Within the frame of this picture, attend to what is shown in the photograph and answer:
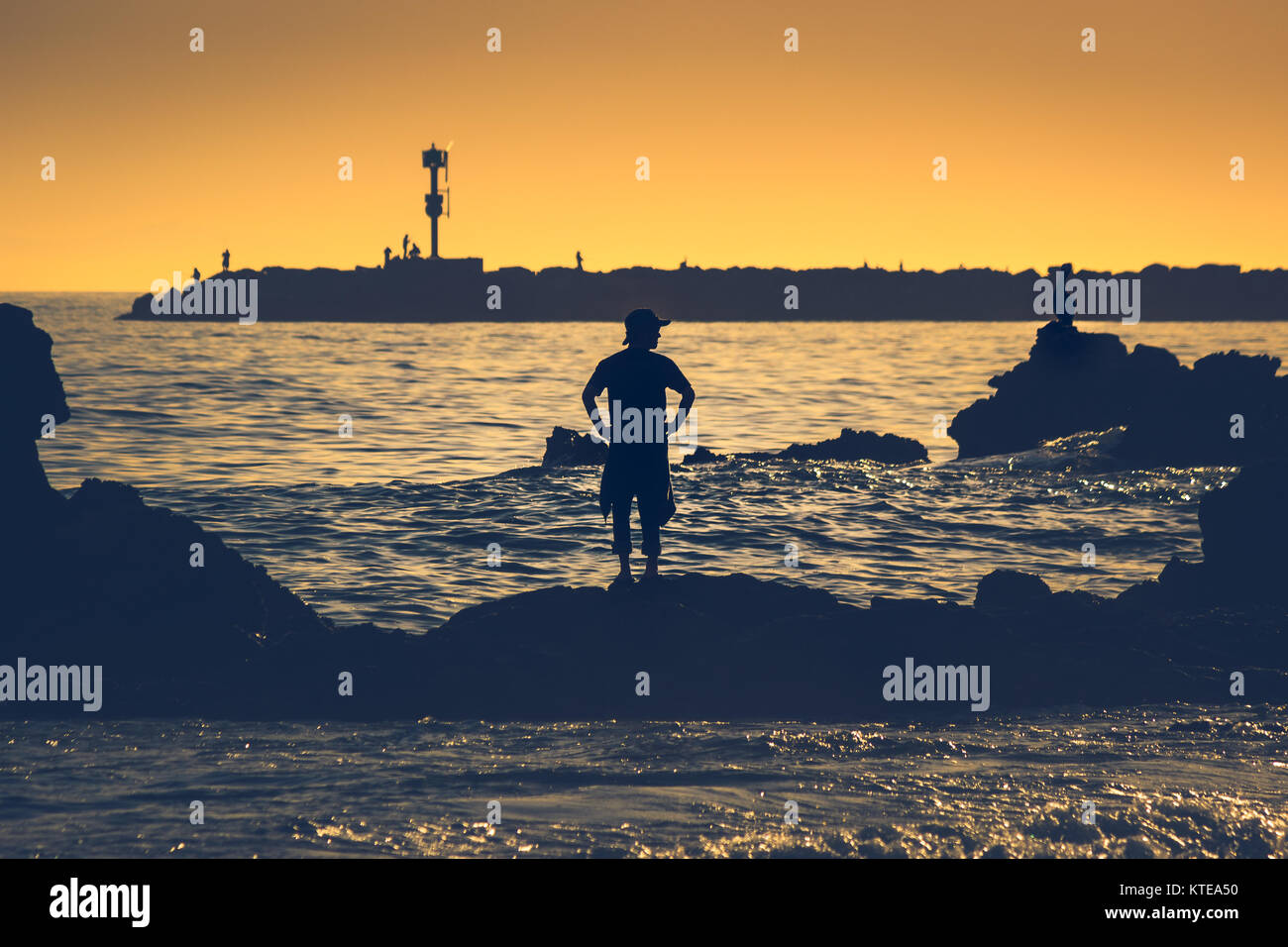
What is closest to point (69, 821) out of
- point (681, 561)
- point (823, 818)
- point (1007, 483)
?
point (823, 818)

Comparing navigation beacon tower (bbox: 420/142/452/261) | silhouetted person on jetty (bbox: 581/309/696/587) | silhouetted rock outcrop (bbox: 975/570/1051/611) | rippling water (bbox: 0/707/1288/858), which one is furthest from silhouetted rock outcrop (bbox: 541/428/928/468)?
navigation beacon tower (bbox: 420/142/452/261)

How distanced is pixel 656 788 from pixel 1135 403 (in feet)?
81.8

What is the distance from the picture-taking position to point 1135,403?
2719cm

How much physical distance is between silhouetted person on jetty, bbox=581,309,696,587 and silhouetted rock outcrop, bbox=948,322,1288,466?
18662 millimetres

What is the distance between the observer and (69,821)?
5121mm

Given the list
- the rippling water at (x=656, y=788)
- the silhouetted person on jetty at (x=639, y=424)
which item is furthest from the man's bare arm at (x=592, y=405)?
the rippling water at (x=656, y=788)

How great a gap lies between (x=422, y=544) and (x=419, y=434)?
63.3 feet

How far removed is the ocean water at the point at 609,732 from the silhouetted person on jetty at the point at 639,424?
5.47 ft

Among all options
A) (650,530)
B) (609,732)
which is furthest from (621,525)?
(609,732)

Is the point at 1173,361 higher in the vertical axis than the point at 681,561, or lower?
higher

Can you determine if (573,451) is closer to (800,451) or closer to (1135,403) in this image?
(800,451)

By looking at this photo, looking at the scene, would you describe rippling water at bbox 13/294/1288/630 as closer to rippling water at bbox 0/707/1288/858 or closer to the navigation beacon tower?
rippling water at bbox 0/707/1288/858

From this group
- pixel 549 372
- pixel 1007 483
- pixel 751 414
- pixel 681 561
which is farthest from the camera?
pixel 549 372

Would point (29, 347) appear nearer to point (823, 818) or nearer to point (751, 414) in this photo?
point (823, 818)
